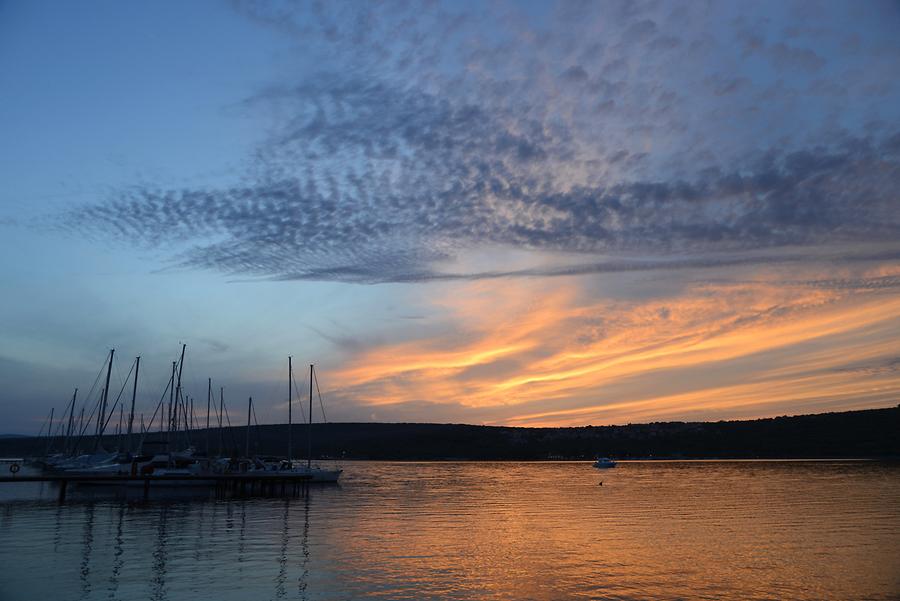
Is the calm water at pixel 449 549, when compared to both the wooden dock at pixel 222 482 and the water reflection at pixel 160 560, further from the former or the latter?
the wooden dock at pixel 222 482

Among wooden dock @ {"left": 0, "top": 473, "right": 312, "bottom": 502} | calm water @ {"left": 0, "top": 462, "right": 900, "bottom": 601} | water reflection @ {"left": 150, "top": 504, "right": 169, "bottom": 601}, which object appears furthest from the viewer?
wooden dock @ {"left": 0, "top": 473, "right": 312, "bottom": 502}

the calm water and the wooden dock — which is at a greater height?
the wooden dock

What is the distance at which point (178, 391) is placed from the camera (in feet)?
286

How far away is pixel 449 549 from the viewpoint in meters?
33.2

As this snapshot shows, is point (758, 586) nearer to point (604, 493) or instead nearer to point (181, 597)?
point (181, 597)

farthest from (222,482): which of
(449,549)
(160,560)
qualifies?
(449,549)

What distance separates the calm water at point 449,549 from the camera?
79.7 ft

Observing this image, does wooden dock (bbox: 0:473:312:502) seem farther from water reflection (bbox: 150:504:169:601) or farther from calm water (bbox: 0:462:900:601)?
water reflection (bbox: 150:504:169:601)

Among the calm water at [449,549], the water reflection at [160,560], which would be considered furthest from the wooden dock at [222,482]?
the water reflection at [160,560]

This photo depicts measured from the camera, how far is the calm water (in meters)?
24.3

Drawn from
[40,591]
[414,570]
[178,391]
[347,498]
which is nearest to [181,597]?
[40,591]

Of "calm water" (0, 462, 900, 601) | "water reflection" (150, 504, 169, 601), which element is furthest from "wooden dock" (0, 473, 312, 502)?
"water reflection" (150, 504, 169, 601)

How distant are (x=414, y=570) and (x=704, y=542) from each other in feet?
57.0

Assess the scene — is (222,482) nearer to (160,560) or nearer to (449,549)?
(160,560)
